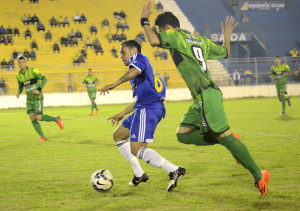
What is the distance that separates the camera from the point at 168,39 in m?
5.06

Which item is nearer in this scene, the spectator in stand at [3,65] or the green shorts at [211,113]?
the green shorts at [211,113]

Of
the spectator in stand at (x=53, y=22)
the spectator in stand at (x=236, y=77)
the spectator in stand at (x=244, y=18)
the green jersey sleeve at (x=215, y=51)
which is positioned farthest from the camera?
the spectator in stand at (x=244, y=18)

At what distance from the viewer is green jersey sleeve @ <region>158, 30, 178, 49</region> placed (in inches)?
198

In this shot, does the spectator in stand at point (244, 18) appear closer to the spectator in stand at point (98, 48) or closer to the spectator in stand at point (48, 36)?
the spectator in stand at point (98, 48)

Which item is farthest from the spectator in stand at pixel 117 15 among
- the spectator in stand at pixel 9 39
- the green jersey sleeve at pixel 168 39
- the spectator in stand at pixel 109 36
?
the green jersey sleeve at pixel 168 39

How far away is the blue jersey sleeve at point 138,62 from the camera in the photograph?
546 cm

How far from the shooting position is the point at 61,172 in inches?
284

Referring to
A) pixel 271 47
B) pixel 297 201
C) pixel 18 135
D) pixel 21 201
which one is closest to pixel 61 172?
pixel 21 201

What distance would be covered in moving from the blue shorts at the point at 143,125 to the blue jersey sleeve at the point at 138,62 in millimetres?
596

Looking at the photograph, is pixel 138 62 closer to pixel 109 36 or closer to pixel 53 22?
pixel 109 36

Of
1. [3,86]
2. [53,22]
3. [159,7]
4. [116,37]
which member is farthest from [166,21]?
[159,7]

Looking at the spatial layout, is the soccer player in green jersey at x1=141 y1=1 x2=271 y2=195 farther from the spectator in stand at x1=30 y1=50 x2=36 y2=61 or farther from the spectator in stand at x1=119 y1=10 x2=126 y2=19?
the spectator in stand at x1=119 y1=10 x2=126 y2=19

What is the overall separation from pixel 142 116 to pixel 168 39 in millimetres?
1151

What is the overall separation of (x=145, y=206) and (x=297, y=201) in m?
1.68
